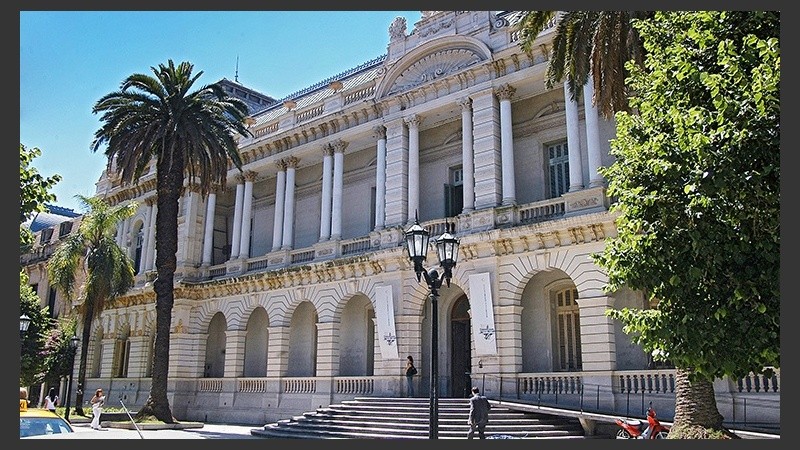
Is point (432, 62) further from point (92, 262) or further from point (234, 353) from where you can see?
point (92, 262)

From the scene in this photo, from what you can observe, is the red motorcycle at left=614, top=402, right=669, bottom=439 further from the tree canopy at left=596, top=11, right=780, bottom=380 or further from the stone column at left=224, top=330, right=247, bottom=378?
the stone column at left=224, top=330, right=247, bottom=378

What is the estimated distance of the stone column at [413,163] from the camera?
87.4ft

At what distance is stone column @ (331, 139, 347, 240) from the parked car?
1741 centimetres

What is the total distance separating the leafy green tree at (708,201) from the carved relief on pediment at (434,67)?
13532 millimetres

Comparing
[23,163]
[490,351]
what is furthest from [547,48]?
[23,163]

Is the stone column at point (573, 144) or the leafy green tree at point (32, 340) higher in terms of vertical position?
the stone column at point (573, 144)

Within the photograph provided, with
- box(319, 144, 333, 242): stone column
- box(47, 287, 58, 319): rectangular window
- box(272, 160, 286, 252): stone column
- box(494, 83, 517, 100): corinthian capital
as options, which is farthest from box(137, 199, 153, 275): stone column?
box(494, 83, 517, 100): corinthian capital

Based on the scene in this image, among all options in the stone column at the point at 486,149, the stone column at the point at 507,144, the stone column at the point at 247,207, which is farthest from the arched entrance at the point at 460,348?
the stone column at the point at 247,207

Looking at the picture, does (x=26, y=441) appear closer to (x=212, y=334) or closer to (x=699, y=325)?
(x=699, y=325)

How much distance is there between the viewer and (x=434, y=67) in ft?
89.8

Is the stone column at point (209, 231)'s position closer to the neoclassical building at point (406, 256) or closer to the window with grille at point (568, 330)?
the neoclassical building at point (406, 256)

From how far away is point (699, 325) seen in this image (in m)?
11.4

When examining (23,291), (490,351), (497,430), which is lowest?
(497,430)

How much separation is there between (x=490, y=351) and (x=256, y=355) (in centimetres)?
1499
